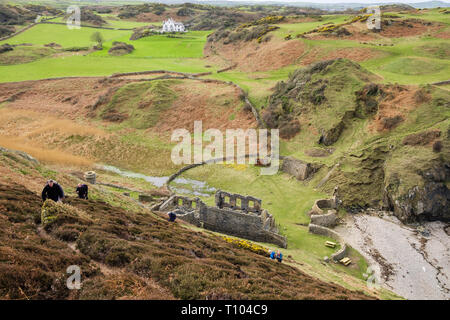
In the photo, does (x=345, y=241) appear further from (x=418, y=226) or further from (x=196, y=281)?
(x=196, y=281)

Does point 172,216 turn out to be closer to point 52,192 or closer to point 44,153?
point 52,192

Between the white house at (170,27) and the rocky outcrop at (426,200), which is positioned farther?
the white house at (170,27)

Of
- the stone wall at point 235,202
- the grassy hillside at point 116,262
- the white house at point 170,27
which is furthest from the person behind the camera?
the white house at point 170,27

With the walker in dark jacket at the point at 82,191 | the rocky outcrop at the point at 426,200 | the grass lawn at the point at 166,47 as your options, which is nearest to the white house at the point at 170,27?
the grass lawn at the point at 166,47

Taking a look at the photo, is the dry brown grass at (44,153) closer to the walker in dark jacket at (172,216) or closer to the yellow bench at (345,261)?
the walker in dark jacket at (172,216)

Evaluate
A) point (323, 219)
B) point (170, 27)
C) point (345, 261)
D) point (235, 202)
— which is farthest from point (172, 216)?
point (170, 27)

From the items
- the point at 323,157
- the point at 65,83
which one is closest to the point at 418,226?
the point at 323,157

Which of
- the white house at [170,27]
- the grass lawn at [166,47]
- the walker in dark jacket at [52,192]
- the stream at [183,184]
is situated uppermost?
the white house at [170,27]
